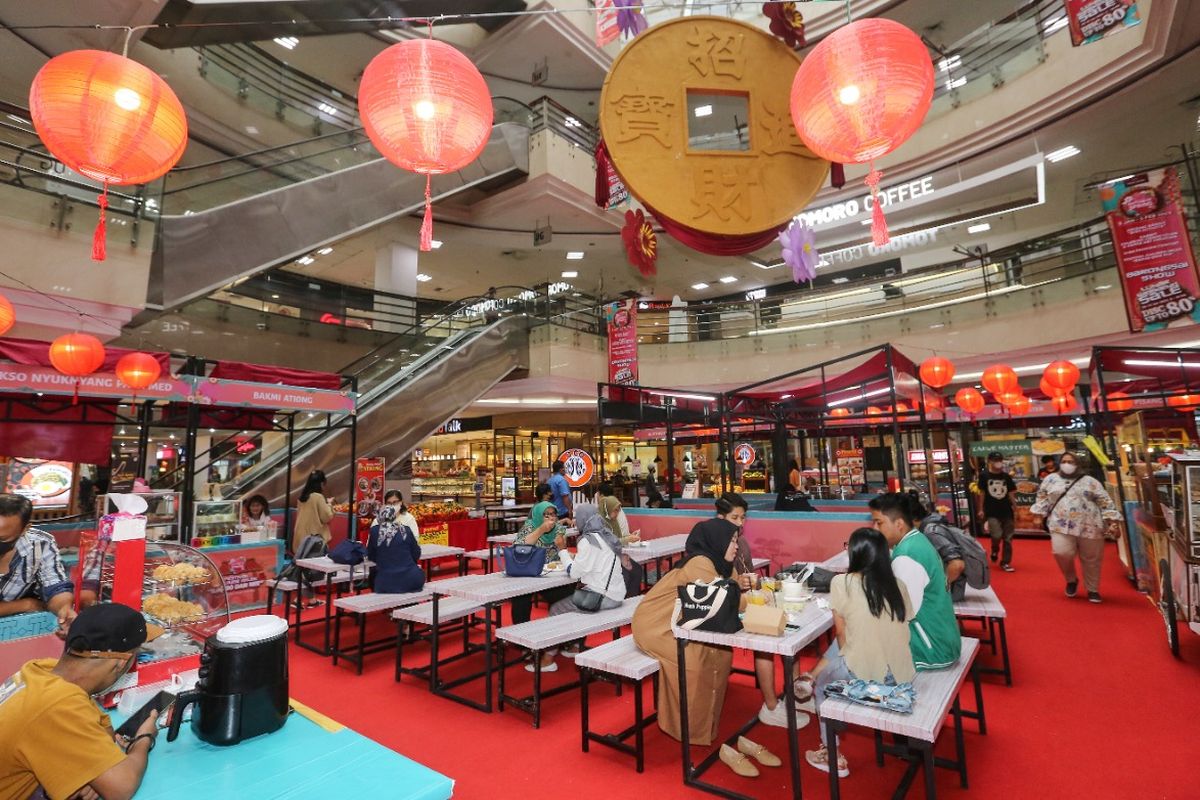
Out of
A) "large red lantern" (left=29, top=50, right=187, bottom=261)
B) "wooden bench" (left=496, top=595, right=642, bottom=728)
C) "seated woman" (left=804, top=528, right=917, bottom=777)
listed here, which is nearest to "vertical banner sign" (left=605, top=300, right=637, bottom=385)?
"wooden bench" (left=496, top=595, right=642, bottom=728)

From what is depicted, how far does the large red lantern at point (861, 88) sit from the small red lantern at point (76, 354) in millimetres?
6916

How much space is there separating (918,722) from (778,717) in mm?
1648

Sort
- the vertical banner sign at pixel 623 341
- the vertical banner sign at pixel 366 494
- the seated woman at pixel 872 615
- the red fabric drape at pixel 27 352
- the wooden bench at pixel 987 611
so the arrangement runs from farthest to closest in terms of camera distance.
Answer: the vertical banner sign at pixel 623 341
the vertical banner sign at pixel 366 494
the red fabric drape at pixel 27 352
the wooden bench at pixel 987 611
the seated woman at pixel 872 615

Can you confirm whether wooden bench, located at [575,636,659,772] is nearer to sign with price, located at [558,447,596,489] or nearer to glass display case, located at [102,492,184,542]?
glass display case, located at [102,492,184,542]

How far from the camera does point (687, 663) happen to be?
3594 millimetres

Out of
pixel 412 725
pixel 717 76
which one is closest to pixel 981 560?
pixel 717 76

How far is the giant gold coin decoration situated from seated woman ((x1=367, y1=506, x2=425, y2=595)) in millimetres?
4278

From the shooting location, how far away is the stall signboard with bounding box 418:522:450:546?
34.4 feet

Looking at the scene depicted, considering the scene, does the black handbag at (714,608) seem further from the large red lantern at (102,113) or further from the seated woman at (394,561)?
→ the large red lantern at (102,113)

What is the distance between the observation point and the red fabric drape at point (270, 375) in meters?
7.51

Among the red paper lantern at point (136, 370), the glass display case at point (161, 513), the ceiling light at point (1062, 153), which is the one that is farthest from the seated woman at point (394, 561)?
the ceiling light at point (1062, 153)

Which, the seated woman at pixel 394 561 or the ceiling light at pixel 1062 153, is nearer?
the seated woman at pixel 394 561

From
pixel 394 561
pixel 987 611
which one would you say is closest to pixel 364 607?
pixel 394 561

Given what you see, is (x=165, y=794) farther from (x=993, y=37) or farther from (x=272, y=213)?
(x=993, y=37)
